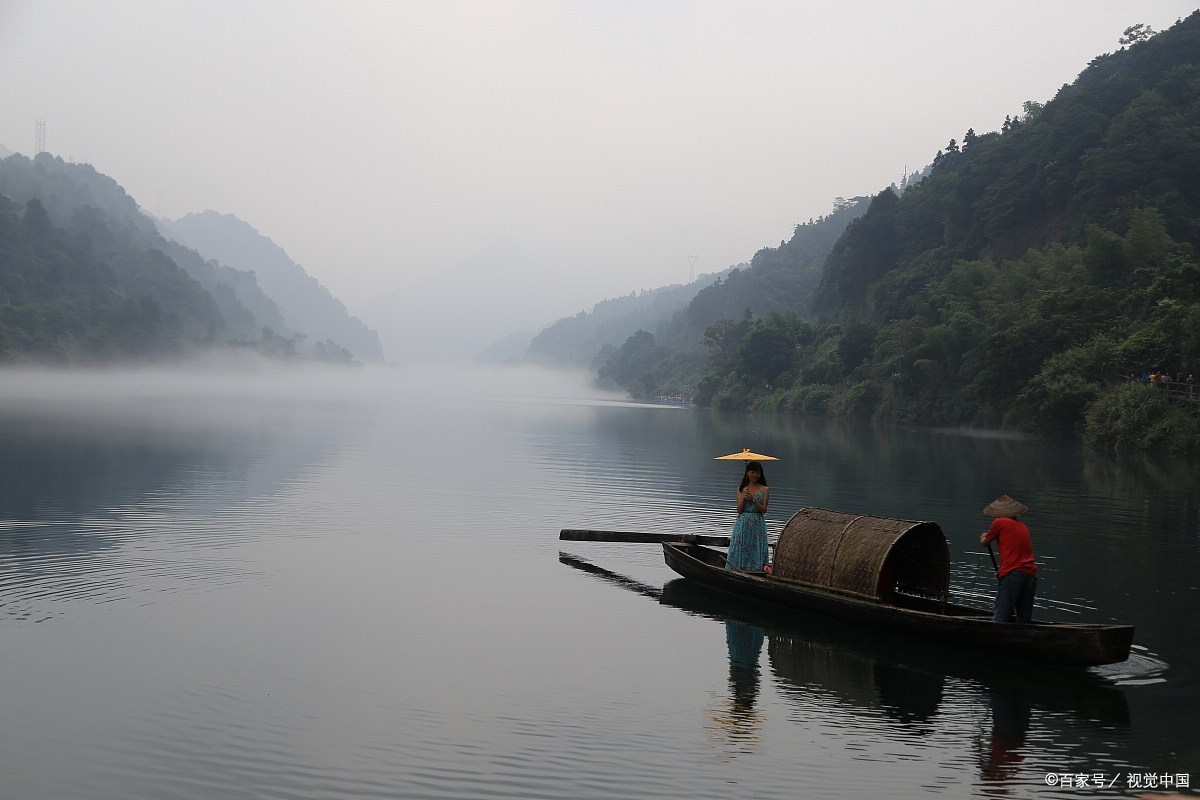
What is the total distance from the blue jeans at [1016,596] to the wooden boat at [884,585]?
30 cm

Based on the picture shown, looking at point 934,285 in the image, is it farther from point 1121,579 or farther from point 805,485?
point 1121,579

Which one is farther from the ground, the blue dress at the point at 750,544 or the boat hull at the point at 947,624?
the blue dress at the point at 750,544

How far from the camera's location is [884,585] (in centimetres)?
1591

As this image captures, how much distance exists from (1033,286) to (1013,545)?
73.2 meters

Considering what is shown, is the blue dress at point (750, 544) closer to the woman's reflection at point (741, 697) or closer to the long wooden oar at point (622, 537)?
the woman's reflection at point (741, 697)

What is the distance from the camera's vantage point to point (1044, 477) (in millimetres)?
40688

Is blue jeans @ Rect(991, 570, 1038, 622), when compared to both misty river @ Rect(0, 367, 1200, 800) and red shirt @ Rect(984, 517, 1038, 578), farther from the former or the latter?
misty river @ Rect(0, 367, 1200, 800)

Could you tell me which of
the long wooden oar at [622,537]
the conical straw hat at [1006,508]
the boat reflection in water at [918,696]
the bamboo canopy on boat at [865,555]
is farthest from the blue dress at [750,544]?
the conical straw hat at [1006,508]

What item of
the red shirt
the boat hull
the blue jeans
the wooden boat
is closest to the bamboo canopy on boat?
the wooden boat

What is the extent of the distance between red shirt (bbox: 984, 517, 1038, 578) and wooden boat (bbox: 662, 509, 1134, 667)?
0.80m

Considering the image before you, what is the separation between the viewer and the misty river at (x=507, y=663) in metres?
10.2

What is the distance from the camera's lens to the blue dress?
18.5 meters

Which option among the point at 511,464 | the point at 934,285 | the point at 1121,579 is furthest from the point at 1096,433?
the point at 934,285

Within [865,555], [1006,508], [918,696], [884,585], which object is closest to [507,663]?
[918,696]
